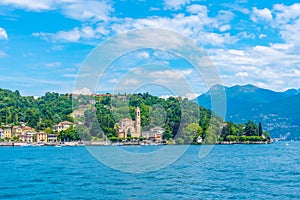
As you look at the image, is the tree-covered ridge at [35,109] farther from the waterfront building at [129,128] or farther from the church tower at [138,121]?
the church tower at [138,121]

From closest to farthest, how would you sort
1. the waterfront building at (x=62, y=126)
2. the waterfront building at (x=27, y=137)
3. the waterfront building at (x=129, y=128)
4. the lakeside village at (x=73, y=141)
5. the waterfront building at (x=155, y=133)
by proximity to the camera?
1. the waterfront building at (x=129, y=128)
2. the lakeside village at (x=73, y=141)
3. the waterfront building at (x=155, y=133)
4. the waterfront building at (x=27, y=137)
5. the waterfront building at (x=62, y=126)

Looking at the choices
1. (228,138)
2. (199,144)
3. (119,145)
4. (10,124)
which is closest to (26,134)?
(10,124)

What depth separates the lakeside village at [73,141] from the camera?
8619cm

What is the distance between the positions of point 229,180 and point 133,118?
49.5 meters

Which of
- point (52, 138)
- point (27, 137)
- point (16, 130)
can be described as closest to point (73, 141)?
point (52, 138)

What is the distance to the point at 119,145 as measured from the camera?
89562 mm

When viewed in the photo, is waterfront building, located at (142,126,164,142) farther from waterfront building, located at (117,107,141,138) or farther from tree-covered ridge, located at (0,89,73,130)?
tree-covered ridge, located at (0,89,73,130)

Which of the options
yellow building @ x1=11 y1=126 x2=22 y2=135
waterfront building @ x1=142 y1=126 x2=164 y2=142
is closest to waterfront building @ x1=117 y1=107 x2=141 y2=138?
waterfront building @ x1=142 y1=126 x2=164 y2=142

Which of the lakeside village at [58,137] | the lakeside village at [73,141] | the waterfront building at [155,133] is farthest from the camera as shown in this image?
the waterfront building at [155,133]

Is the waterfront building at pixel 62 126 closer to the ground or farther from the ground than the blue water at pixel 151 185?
farther from the ground

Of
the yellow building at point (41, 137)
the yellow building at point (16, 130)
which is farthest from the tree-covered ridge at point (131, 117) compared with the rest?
the yellow building at point (16, 130)

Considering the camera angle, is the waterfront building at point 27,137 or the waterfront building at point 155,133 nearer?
the waterfront building at point 155,133

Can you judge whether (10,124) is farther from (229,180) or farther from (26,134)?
(229,180)

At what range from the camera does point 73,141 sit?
101 metres
